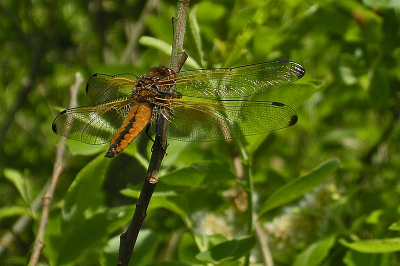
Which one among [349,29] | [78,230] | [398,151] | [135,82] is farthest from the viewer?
[398,151]

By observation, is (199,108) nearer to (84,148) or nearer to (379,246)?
(84,148)

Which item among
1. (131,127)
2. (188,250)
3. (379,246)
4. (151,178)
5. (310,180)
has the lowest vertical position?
(188,250)

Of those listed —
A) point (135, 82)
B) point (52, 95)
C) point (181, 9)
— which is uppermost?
point (181, 9)

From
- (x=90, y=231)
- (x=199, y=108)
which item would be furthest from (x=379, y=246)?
(x=90, y=231)

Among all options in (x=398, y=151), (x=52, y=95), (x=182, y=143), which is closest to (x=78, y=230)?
(x=182, y=143)

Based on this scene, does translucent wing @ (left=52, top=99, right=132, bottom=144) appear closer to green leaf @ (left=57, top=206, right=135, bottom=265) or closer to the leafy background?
the leafy background

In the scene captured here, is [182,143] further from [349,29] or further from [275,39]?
[349,29]

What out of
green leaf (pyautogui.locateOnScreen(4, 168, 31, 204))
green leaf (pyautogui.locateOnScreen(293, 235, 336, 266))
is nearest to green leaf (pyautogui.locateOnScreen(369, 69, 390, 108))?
green leaf (pyautogui.locateOnScreen(293, 235, 336, 266))

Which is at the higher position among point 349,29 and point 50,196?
point 349,29
